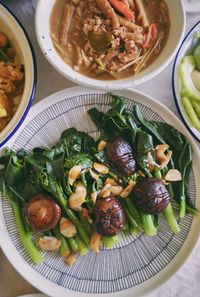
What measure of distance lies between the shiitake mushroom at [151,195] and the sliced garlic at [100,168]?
0.40 ft

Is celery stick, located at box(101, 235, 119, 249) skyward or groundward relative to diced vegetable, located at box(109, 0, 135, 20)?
groundward

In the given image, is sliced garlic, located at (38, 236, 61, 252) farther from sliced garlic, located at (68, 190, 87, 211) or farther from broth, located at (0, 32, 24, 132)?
broth, located at (0, 32, 24, 132)

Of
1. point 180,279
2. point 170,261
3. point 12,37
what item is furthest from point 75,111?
point 180,279

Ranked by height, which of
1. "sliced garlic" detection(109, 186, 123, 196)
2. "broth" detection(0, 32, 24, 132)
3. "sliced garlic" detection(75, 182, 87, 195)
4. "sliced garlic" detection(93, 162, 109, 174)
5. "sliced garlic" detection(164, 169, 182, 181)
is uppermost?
"broth" detection(0, 32, 24, 132)

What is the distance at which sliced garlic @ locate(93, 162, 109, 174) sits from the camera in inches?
61.1

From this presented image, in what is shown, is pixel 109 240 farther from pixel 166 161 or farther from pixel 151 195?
pixel 166 161

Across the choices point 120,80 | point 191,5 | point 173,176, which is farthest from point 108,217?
point 191,5

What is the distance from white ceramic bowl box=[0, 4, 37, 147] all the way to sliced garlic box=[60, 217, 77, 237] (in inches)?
13.6

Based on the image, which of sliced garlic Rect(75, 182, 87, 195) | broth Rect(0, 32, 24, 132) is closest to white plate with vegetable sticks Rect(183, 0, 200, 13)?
broth Rect(0, 32, 24, 132)

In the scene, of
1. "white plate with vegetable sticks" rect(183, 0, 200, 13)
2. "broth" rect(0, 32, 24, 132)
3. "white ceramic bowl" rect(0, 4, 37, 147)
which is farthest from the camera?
"white plate with vegetable sticks" rect(183, 0, 200, 13)

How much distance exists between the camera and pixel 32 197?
1.54 metres

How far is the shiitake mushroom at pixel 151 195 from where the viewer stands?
1498 millimetres

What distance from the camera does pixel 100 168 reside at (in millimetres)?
1553

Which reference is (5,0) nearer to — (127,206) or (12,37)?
(12,37)
